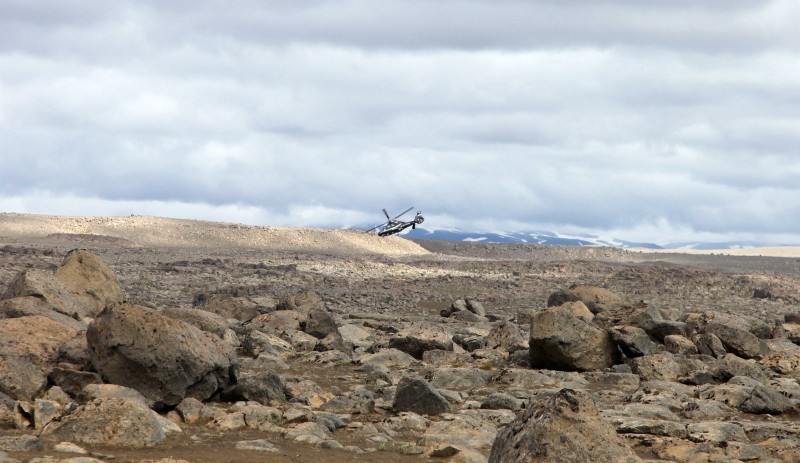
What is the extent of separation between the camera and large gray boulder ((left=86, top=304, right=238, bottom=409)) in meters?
13.6

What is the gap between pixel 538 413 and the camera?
870 cm

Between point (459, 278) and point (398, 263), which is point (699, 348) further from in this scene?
point (398, 263)

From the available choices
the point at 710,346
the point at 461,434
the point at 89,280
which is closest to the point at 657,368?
the point at 710,346

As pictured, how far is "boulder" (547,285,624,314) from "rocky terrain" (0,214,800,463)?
8 cm

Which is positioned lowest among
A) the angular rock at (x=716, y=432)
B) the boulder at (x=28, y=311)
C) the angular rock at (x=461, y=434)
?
the angular rock at (x=461, y=434)

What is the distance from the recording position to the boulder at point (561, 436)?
8.44 meters

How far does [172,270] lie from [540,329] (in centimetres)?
2659

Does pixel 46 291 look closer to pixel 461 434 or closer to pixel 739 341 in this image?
pixel 461 434

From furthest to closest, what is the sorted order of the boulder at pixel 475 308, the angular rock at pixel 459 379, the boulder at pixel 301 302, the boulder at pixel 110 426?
1. the boulder at pixel 475 308
2. the boulder at pixel 301 302
3. the angular rock at pixel 459 379
4. the boulder at pixel 110 426

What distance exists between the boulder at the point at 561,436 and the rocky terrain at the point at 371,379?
2 centimetres

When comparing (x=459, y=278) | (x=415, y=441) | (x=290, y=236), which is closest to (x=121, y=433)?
(x=415, y=441)

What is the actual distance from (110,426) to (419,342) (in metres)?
10.9

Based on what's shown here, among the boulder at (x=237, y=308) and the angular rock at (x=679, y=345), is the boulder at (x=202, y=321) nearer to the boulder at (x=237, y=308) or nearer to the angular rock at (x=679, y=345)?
the boulder at (x=237, y=308)

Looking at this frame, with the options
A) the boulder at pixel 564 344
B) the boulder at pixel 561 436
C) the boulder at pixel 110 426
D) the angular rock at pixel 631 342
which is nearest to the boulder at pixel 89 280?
the boulder at pixel 564 344
